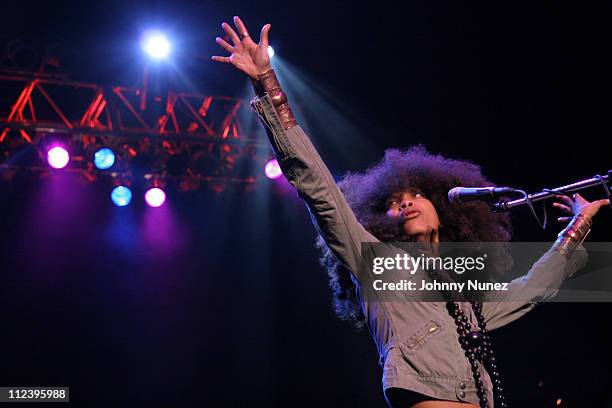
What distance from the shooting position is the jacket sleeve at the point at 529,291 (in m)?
2.34

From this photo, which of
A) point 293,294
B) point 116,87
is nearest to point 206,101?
point 116,87

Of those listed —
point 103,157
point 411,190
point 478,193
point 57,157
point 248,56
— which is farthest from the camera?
point 103,157

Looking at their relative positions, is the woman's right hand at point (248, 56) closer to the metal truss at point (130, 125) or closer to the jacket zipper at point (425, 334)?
the jacket zipper at point (425, 334)

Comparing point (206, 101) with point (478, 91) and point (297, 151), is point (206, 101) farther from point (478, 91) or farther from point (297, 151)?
point (297, 151)

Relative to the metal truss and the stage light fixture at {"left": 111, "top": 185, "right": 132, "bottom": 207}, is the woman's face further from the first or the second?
the stage light fixture at {"left": 111, "top": 185, "right": 132, "bottom": 207}

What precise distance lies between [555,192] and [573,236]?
52 cm

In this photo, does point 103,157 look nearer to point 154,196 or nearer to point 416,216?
point 154,196

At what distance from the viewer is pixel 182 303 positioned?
6.17 m

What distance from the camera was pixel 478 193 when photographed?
2113 millimetres

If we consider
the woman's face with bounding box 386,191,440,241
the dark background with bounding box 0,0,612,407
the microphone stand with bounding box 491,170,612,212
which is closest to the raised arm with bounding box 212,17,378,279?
the woman's face with bounding box 386,191,440,241

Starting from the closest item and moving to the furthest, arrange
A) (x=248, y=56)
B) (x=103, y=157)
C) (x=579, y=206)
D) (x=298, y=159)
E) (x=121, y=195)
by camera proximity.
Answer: (x=298, y=159) < (x=248, y=56) < (x=579, y=206) < (x=103, y=157) < (x=121, y=195)

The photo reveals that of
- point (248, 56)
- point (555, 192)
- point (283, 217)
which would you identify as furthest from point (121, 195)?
point (555, 192)

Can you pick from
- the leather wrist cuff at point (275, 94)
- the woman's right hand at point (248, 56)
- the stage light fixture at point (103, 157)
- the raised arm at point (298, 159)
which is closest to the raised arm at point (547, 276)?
the raised arm at point (298, 159)

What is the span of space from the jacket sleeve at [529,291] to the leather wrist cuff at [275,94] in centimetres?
102
